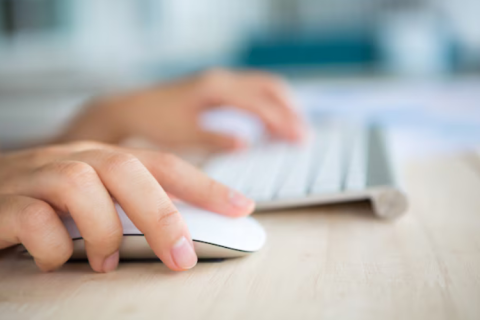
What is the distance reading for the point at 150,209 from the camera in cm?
35

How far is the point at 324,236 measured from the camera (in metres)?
0.42

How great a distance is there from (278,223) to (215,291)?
16cm

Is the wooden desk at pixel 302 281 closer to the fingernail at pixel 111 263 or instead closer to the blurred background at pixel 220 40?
the fingernail at pixel 111 263

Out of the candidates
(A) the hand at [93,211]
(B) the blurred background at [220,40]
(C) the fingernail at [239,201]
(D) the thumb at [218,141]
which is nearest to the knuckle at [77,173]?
(A) the hand at [93,211]

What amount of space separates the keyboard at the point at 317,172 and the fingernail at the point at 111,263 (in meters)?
0.16

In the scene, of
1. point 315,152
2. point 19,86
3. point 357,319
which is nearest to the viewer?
point 357,319

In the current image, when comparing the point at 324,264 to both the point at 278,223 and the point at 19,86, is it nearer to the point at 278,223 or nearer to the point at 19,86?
the point at 278,223

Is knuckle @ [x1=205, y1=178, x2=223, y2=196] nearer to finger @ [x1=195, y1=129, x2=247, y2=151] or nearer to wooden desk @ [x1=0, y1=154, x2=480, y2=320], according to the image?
wooden desk @ [x1=0, y1=154, x2=480, y2=320]

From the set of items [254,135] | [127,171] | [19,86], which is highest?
[127,171]

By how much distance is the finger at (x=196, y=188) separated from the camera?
0.40 metres

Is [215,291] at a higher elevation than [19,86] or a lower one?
higher

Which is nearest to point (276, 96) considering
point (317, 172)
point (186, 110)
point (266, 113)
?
point (266, 113)

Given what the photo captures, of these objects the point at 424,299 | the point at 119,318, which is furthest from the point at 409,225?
the point at 119,318

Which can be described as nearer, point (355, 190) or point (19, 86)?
point (355, 190)
